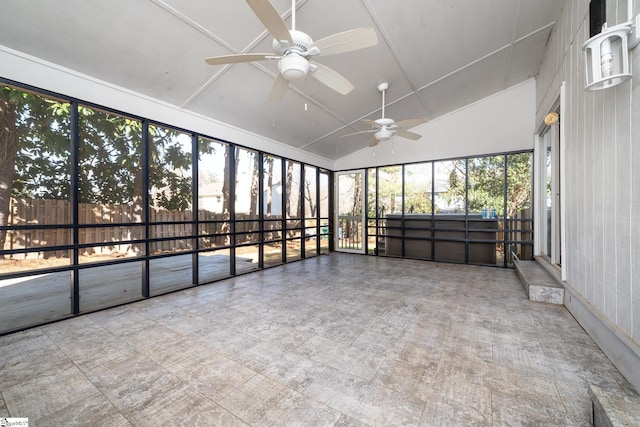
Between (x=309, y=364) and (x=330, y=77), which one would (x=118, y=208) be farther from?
(x=309, y=364)

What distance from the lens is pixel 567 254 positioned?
3.17 m

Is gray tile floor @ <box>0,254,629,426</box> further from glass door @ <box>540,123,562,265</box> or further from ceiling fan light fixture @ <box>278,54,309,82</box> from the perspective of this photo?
ceiling fan light fixture @ <box>278,54,309,82</box>

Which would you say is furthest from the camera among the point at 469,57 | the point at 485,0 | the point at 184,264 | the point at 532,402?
the point at 184,264

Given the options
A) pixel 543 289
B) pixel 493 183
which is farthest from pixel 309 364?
pixel 493 183

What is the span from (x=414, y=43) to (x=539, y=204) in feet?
13.4

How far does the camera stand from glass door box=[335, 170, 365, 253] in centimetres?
778

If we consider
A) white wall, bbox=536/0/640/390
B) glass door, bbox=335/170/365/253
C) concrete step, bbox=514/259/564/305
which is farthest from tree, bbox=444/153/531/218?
white wall, bbox=536/0/640/390

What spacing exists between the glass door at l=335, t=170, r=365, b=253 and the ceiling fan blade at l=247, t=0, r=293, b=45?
5.89m

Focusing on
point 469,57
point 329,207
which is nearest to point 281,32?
point 469,57

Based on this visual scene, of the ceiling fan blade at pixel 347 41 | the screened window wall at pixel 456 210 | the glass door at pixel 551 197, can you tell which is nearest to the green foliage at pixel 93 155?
the ceiling fan blade at pixel 347 41

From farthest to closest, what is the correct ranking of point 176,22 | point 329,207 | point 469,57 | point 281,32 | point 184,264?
point 329,207
point 184,264
point 469,57
point 176,22
point 281,32

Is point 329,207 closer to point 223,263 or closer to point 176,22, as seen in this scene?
point 223,263

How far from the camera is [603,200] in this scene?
2258 mm

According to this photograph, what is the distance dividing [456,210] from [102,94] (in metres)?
7.16
